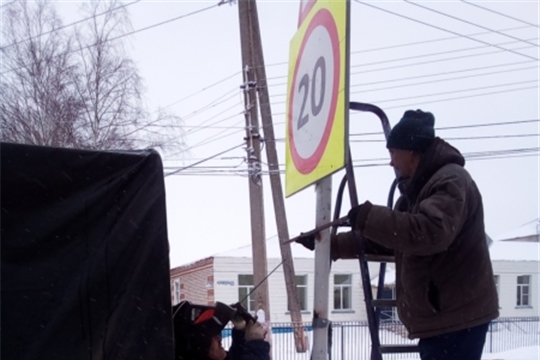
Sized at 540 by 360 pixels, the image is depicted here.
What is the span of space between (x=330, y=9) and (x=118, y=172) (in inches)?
37.5

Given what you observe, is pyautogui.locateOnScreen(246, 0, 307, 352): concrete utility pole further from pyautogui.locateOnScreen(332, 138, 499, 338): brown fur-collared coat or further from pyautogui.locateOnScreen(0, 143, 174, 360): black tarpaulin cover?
pyautogui.locateOnScreen(0, 143, 174, 360): black tarpaulin cover

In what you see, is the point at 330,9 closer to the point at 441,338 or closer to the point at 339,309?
the point at 441,338

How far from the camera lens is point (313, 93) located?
7.43 feet

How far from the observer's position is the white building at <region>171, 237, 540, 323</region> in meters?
22.5

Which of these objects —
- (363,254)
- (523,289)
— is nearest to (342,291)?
(523,289)

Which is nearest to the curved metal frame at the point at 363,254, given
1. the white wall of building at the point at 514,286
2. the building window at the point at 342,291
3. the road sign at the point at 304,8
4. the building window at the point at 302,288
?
the road sign at the point at 304,8

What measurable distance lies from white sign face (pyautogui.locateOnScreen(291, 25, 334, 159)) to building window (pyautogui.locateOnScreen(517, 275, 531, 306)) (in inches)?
1162

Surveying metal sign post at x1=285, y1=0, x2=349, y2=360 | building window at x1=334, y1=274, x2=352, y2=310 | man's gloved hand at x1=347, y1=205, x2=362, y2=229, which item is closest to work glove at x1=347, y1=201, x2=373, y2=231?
man's gloved hand at x1=347, y1=205, x2=362, y2=229

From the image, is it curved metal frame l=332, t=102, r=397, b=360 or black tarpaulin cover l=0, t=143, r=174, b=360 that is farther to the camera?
curved metal frame l=332, t=102, r=397, b=360

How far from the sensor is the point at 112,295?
2.04 m

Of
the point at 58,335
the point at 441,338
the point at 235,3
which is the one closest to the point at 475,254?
the point at 441,338

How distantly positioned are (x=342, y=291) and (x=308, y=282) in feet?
10.0

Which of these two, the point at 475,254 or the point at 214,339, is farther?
the point at 214,339

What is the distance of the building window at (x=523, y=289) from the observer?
95.5ft
